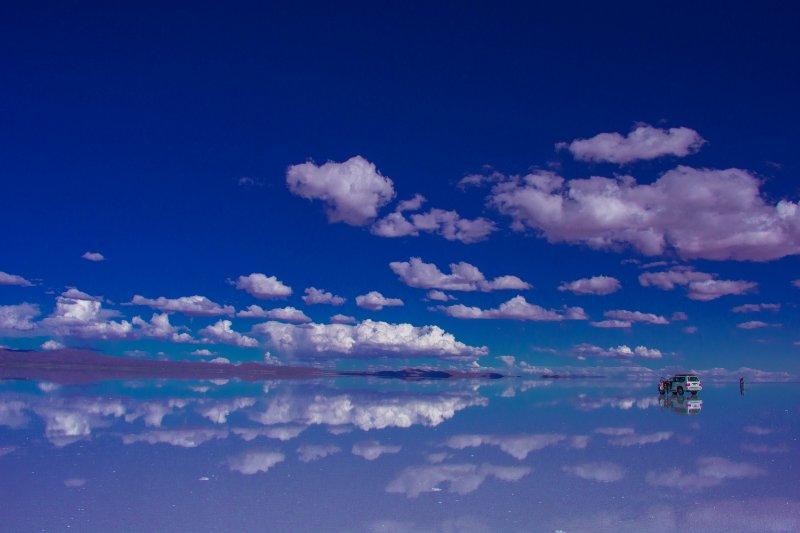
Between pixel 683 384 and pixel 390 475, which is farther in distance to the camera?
pixel 683 384

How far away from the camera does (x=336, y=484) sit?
1669 centimetres

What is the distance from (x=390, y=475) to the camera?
58.7 ft

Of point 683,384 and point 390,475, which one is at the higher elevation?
point 683,384

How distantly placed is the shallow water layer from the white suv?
90.2 feet

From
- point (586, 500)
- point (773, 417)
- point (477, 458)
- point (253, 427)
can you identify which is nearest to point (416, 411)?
point (253, 427)

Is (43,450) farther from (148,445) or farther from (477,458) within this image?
(477,458)

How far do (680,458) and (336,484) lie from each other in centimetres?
1225

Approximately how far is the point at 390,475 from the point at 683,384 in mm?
52022

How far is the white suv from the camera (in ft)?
194

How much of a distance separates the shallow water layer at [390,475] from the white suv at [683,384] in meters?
27.5

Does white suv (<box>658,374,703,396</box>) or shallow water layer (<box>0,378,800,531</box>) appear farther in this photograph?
white suv (<box>658,374,703,396</box>)

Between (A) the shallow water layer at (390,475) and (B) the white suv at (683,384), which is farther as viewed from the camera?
(B) the white suv at (683,384)

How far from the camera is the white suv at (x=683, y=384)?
59.0 meters

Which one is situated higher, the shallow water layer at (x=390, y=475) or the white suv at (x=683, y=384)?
the white suv at (x=683, y=384)
